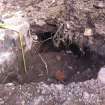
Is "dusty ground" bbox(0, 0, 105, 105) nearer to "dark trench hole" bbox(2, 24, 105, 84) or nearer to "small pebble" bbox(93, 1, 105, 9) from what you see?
"dark trench hole" bbox(2, 24, 105, 84)

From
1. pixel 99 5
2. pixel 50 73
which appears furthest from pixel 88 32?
pixel 50 73

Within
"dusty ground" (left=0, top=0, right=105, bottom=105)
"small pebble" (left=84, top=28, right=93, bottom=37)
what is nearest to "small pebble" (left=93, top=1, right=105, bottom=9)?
"small pebble" (left=84, top=28, right=93, bottom=37)

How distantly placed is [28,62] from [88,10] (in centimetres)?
78

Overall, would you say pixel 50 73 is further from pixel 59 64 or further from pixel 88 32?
pixel 88 32

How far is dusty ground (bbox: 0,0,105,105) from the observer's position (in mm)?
2312

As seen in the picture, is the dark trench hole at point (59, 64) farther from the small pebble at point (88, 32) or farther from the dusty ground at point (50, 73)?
the small pebble at point (88, 32)

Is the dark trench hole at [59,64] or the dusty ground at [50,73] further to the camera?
the dark trench hole at [59,64]

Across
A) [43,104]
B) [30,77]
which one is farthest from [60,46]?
[43,104]

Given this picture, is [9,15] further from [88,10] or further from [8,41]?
[88,10]

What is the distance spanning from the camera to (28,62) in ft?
9.48

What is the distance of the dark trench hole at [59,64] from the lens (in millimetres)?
2805

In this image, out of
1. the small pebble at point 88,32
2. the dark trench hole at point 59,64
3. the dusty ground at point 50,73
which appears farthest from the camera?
the small pebble at point 88,32

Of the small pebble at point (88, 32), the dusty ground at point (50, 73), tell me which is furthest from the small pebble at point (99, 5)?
the dusty ground at point (50, 73)

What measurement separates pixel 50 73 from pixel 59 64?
0.18 metres
